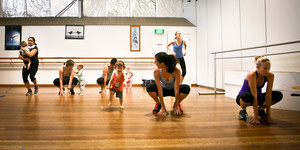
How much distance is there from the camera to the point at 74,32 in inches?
273

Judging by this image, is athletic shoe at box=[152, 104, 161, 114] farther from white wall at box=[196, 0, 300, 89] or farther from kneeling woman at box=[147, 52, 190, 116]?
white wall at box=[196, 0, 300, 89]

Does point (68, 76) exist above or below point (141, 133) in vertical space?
above

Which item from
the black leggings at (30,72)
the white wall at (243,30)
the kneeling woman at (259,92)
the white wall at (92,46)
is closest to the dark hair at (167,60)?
the kneeling woman at (259,92)

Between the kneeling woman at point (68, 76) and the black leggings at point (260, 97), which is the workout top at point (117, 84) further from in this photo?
the kneeling woman at point (68, 76)

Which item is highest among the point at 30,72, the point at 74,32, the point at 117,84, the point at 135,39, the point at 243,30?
the point at 74,32

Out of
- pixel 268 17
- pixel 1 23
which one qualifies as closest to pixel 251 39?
pixel 268 17

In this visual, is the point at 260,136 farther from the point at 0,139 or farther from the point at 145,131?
the point at 0,139

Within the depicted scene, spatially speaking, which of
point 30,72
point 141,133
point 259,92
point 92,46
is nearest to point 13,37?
point 92,46

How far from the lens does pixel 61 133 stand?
1.38m

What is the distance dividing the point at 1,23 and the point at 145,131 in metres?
7.83

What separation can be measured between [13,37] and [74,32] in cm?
209

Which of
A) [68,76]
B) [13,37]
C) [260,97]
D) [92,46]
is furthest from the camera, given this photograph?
[92,46]

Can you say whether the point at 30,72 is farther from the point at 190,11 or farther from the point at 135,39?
the point at 190,11

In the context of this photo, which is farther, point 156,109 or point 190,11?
point 190,11
